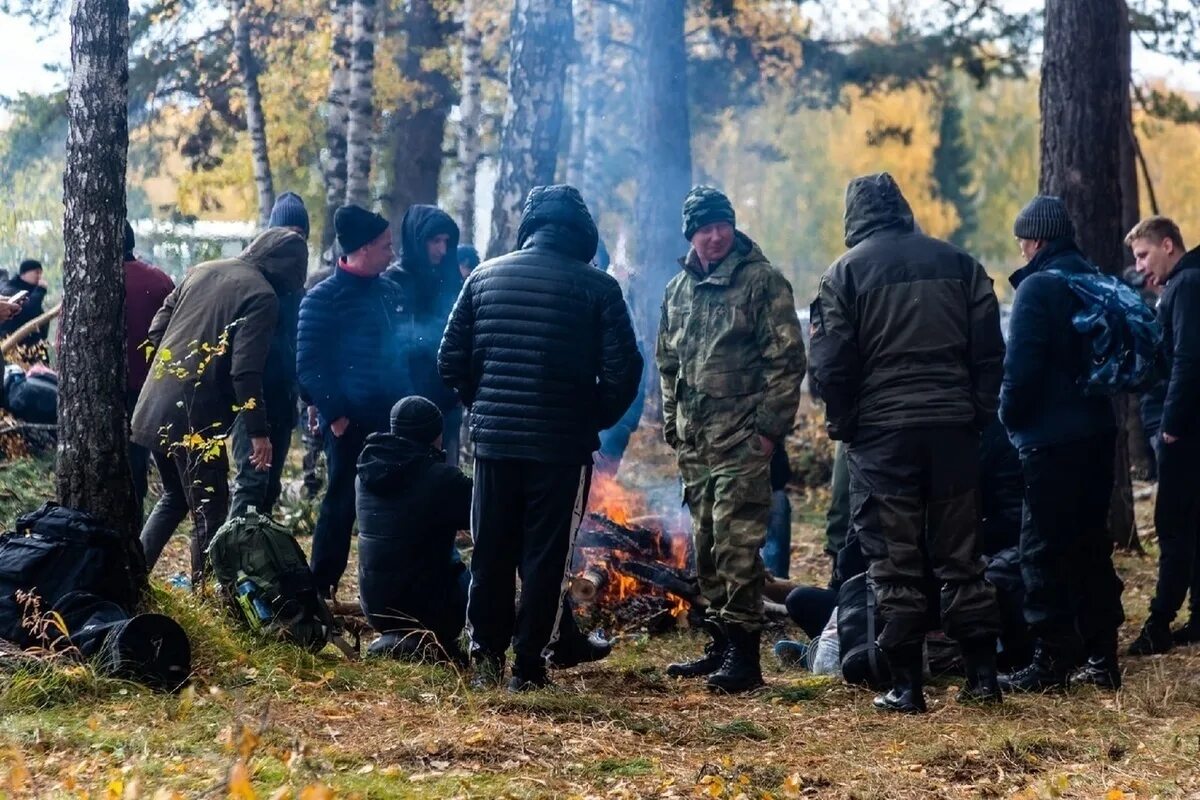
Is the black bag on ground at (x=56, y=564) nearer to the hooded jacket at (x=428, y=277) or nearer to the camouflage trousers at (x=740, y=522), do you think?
the camouflage trousers at (x=740, y=522)

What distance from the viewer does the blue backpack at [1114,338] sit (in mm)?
7168

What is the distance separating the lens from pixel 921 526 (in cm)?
688

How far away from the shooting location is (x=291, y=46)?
24875mm

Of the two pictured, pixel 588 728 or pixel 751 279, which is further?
pixel 751 279

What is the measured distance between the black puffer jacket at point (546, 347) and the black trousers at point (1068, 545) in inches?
87.7

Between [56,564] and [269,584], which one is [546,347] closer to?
[269,584]

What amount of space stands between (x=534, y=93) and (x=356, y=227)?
4.34m

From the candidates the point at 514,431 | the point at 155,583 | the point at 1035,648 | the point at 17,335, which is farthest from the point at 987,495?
the point at 17,335

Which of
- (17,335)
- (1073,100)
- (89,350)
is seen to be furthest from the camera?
(17,335)

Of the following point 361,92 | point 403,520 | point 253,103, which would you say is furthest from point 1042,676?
point 253,103

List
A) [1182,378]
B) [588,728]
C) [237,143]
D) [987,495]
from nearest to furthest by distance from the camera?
[588,728] → [987,495] → [1182,378] → [237,143]

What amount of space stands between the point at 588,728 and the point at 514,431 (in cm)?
148

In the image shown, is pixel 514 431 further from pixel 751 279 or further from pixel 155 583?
pixel 155 583

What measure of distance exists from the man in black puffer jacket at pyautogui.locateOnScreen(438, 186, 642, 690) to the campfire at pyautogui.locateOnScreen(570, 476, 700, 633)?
218cm
